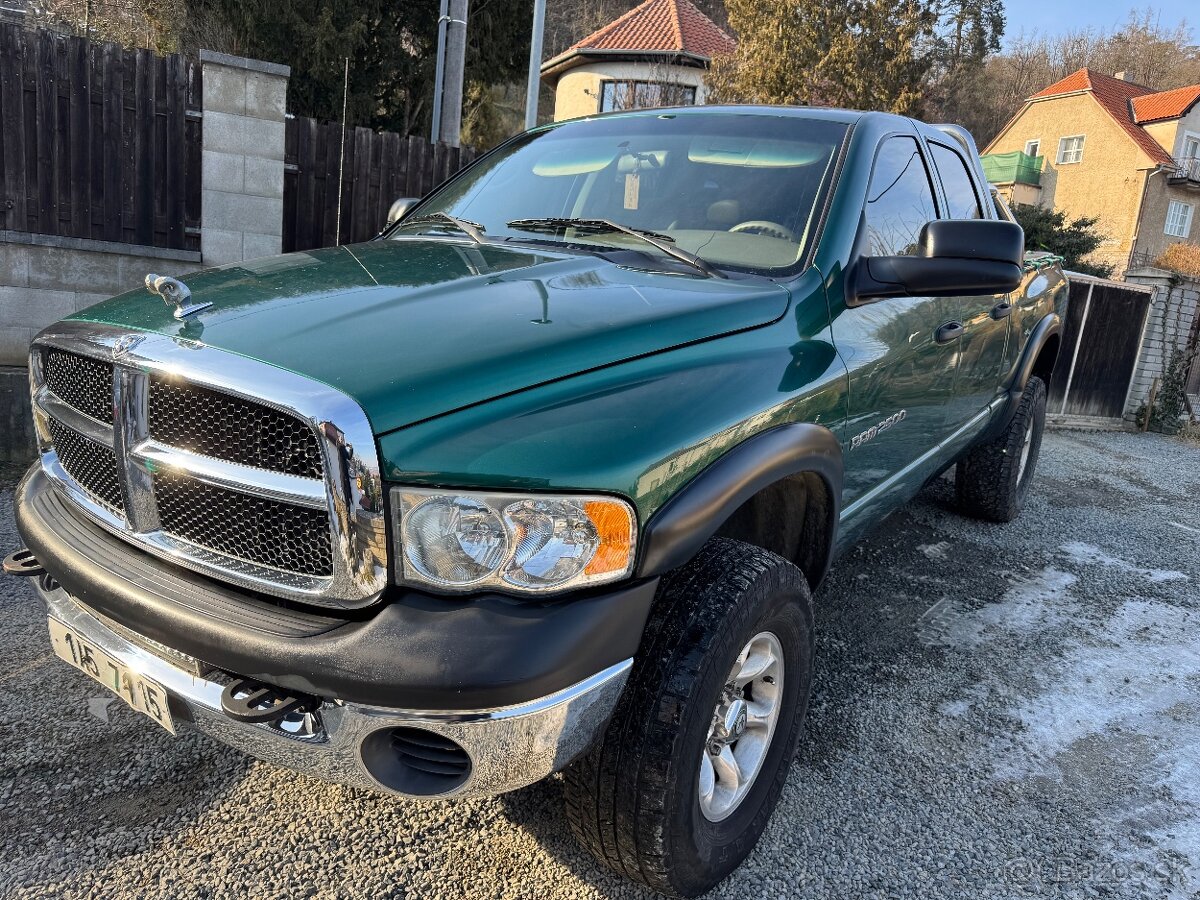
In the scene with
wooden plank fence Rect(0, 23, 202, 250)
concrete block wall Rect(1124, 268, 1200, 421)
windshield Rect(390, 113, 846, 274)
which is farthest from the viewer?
concrete block wall Rect(1124, 268, 1200, 421)

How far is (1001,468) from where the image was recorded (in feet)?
15.5

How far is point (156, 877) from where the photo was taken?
1966 millimetres

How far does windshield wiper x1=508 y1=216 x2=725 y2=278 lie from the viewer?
7.92 feet

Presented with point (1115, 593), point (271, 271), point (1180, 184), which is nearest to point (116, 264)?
point (271, 271)

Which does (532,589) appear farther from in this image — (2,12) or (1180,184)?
(1180,184)

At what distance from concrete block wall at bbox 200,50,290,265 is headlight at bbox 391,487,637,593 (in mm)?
5343

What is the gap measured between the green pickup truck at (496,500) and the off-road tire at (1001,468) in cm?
239

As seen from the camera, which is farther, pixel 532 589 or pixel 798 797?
pixel 798 797

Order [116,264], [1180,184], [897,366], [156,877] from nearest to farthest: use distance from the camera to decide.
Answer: [156,877]
[897,366]
[116,264]
[1180,184]

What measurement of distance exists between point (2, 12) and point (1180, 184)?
1598 inches

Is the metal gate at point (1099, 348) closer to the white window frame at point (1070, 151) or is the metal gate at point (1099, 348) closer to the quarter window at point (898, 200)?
the quarter window at point (898, 200)

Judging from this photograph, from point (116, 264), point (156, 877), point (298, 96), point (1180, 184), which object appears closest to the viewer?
point (156, 877)

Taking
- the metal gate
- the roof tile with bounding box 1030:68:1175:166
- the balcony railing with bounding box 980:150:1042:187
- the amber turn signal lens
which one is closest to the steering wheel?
the amber turn signal lens

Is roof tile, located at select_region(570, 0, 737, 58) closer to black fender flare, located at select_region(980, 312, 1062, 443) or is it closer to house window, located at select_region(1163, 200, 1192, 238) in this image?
black fender flare, located at select_region(980, 312, 1062, 443)
